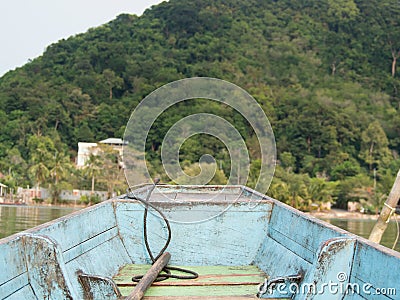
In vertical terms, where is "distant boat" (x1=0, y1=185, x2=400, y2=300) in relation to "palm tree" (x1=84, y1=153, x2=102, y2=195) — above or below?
above

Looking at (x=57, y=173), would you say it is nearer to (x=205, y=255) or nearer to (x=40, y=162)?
(x=40, y=162)

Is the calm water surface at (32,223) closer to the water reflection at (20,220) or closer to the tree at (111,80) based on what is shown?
the water reflection at (20,220)

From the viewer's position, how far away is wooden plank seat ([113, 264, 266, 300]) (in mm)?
3150

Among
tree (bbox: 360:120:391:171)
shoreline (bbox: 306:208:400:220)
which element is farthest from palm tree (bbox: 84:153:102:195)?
tree (bbox: 360:120:391:171)

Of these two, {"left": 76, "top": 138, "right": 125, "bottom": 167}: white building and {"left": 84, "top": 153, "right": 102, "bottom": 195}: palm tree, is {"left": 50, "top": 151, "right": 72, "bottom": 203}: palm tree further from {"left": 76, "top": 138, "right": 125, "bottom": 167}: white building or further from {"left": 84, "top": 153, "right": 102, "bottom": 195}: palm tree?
{"left": 76, "top": 138, "right": 125, "bottom": 167}: white building

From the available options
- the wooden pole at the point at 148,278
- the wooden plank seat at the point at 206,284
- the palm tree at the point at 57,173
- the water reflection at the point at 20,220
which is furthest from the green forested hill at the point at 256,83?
the wooden pole at the point at 148,278

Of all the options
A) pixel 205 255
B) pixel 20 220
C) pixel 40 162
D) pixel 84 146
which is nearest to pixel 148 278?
pixel 205 255

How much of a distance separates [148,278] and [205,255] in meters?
1.23

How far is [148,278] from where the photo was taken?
10.3 feet

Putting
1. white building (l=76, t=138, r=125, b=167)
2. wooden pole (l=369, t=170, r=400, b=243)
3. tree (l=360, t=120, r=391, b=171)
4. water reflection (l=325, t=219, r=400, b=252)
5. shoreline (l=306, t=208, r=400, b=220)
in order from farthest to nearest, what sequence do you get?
1. tree (l=360, t=120, r=391, b=171)
2. white building (l=76, t=138, r=125, b=167)
3. shoreline (l=306, t=208, r=400, b=220)
4. water reflection (l=325, t=219, r=400, b=252)
5. wooden pole (l=369, t=170, r=400, b=243)

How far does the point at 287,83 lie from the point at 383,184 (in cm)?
3059

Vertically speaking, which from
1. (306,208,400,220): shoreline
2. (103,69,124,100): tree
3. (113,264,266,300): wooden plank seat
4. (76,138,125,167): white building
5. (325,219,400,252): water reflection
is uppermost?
(103,69,124,100): tree

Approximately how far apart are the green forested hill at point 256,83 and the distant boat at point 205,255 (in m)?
39.3

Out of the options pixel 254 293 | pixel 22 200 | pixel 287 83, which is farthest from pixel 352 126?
pixel 254 293
